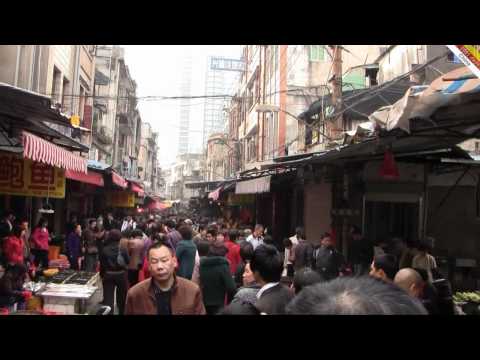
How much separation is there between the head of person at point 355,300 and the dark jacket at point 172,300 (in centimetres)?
207

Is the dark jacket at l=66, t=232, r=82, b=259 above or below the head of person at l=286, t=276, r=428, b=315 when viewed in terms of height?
below

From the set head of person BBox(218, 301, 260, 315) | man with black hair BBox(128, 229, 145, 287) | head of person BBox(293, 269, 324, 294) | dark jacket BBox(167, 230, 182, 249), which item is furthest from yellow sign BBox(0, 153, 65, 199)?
head of person BBox(218, 301, 260, 315)

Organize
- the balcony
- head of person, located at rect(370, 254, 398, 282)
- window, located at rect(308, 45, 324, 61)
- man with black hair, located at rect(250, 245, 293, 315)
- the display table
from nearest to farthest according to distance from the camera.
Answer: man with black hair, located at rect(250, 245, 293, 315)
head of person, located at rect(370, 254, 398, 282)
the display table
window, located at rect(308, 45, 324, 61)
the balcony

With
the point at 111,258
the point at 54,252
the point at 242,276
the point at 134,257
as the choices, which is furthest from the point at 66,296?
the point at 54,252

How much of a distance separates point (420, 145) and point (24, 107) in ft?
21.4

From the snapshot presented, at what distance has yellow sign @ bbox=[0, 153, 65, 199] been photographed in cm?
885

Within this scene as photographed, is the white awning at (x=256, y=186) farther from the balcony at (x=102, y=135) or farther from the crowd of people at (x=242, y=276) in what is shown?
the balcony at (x=102, y=135)

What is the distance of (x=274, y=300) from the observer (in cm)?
357

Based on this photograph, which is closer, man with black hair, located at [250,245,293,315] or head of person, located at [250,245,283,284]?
man with black hair, located at [250,245,293,315]

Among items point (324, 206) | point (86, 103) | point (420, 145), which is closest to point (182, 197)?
point (86, 103)

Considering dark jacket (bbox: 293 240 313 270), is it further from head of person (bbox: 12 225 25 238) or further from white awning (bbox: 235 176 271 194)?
head of person (bbox: 12 225 25 238)

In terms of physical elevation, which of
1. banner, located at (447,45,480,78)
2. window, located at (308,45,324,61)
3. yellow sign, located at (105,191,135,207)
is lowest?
yellow sign, located at (105,191,135,207)

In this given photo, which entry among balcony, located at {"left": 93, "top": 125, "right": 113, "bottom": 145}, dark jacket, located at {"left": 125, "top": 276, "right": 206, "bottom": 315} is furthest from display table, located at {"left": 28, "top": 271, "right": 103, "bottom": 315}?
balcony, located at {"left": 93, "top": 125, "right": 113, "bottom": 145}

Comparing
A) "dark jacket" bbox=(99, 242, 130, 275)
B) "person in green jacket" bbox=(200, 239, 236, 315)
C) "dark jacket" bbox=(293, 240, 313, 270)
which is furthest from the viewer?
"dark jacket" bbox=(293, 240, 313, 270)
